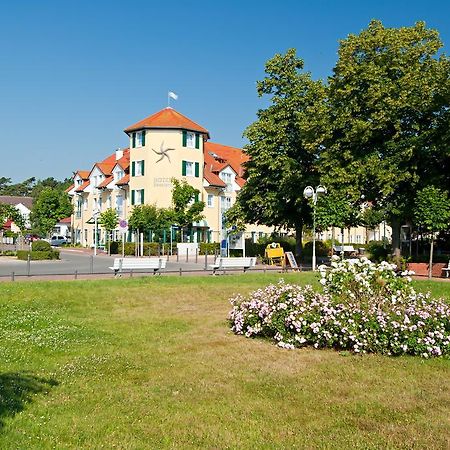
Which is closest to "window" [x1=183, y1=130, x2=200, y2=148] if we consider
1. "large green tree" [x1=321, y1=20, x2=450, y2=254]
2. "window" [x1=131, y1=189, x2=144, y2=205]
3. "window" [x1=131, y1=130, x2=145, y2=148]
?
"window" [x1=131, y1=130, x2=145, y2=148]

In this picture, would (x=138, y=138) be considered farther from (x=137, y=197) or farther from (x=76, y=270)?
(x=76, y=270)

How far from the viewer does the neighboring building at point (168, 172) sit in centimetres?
5384

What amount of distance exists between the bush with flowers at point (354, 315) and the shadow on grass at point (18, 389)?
423 cm

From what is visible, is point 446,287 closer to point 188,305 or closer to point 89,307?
point 188,305

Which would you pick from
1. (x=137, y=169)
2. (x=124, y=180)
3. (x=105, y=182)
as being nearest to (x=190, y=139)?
(x=137, y=169)

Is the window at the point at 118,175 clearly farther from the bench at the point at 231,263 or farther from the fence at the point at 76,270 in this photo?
the bench at the point at 231,263

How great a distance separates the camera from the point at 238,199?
37719 millimetres

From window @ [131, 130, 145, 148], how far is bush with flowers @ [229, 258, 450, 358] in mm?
45159

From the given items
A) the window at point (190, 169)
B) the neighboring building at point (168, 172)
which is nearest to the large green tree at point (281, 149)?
the neighboring building at point (168, 172)

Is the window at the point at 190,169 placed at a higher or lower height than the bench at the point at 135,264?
higher

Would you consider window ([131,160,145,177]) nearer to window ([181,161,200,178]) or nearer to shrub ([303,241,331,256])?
window ([181,161,200,178])

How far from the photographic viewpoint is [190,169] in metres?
55.3

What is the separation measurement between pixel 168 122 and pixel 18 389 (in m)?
49.0

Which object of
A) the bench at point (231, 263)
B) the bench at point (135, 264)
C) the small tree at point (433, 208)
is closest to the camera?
the bench at point (135, 264)
